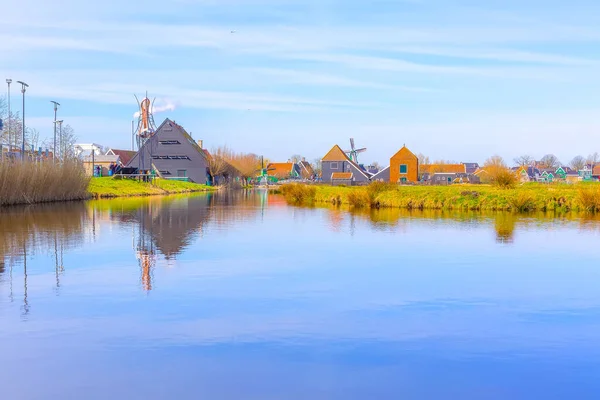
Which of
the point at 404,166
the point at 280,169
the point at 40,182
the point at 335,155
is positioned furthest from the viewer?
the point at 280,169

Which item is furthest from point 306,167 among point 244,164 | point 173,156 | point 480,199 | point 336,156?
point 480,199

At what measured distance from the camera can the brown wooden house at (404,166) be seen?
93938 mm

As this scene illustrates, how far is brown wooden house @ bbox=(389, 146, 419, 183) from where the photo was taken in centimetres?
9394

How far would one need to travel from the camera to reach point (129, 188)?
60.5 meters

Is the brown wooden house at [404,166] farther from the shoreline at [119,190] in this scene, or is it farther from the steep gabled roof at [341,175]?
the shoreline at [119,190]

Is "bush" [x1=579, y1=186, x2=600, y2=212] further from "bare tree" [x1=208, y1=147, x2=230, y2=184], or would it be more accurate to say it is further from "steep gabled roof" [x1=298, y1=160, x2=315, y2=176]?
"steep gabled roof" [x1=298, y1=160, x2=315, y2=176]

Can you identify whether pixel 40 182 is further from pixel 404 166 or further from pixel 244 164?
pixel 244 164

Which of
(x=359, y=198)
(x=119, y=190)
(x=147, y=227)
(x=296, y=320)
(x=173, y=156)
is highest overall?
(x=173, y=156)

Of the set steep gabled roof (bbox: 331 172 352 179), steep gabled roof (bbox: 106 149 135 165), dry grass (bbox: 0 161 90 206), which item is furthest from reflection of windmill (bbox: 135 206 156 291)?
steep gabled roof (bbox: 106 149 135 165)

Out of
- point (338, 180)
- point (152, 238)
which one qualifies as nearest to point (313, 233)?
point (152, 238)

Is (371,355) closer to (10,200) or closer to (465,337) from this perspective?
(465,337)

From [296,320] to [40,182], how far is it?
33.2m

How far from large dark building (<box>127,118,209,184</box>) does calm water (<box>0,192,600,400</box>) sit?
6926 centimetres

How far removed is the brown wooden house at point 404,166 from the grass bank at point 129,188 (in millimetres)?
32711
